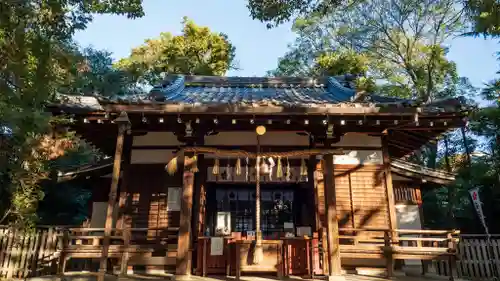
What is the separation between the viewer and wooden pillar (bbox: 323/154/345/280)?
23.6ft

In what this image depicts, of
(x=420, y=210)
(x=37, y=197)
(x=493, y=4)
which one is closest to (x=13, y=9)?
(x=37, y=197)

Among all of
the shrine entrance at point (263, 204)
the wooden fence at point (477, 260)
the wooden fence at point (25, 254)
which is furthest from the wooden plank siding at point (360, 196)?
the wooden fence at point (25, 254)

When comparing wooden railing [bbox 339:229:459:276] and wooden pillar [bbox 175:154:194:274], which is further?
wooden railing [bbox 339:229:459:276]

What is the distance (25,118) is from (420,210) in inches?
416

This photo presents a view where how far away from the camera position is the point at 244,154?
753cm

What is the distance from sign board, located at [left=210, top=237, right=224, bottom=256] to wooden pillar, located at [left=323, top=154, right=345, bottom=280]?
89.9 inches

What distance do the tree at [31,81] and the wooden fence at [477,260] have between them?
10.6 m

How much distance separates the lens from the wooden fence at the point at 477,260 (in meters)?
9.48

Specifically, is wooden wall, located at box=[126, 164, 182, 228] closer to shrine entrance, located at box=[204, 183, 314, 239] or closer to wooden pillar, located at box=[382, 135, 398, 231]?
shrine entrance, located at box=[204, 183, 314, 239]

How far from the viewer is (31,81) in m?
7.14

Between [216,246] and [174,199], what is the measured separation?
6.16 feet

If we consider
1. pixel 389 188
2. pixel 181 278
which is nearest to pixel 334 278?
pixel 389 188

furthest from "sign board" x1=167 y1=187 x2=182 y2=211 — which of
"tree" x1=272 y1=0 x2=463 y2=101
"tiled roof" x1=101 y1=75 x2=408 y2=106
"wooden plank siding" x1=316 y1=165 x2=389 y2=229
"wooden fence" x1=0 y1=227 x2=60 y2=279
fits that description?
"tree" x1=272 y1=0 x2=463 y2=101

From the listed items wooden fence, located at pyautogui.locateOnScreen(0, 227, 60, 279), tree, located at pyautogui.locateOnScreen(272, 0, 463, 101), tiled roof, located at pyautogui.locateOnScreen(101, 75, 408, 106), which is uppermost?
tree, located at pyautogui.locateOnScreen(272, 0, 463, 101)
